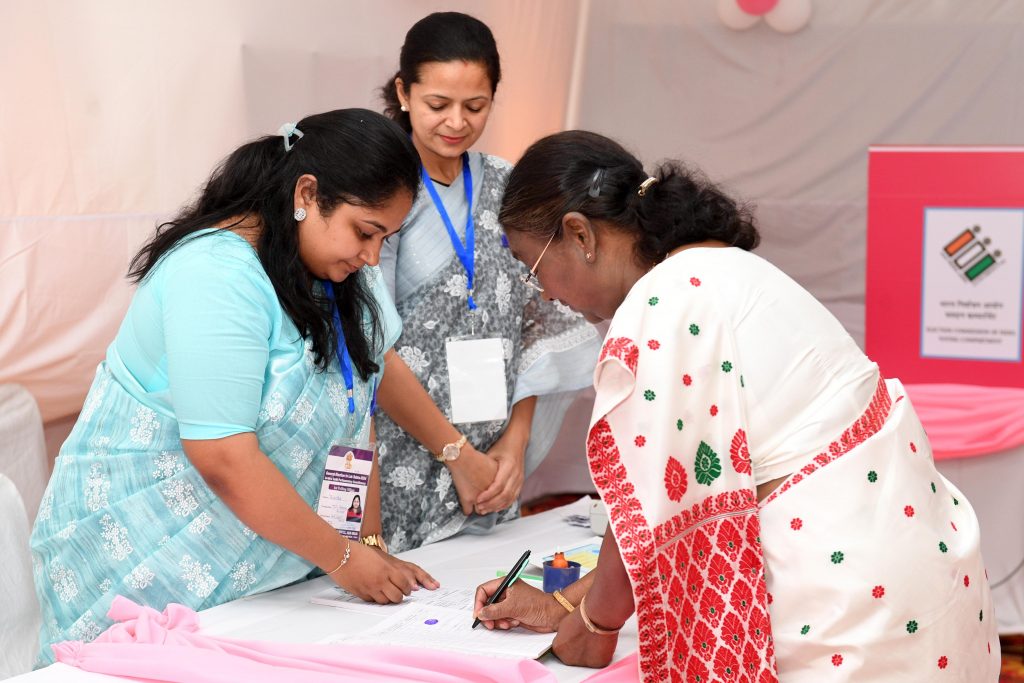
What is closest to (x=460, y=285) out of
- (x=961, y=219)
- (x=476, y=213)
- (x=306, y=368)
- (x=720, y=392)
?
(x=476, y=213)

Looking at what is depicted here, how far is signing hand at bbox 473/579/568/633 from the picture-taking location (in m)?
1.55

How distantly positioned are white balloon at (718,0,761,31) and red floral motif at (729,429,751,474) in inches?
143

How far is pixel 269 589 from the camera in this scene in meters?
1.77

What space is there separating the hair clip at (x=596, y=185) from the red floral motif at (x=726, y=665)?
0.59 metres

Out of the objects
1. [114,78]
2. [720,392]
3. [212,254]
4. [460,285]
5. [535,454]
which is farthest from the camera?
[114,78]

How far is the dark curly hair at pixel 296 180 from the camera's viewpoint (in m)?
1.62

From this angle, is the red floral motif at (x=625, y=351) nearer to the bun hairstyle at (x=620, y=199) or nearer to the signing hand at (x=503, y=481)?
the bun hairstyle at (x=620, y=199)

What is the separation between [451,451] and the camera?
212 centimetres

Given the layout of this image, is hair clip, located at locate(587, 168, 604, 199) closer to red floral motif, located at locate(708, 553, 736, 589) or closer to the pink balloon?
red floral motif, located at locate(708, 553, 736, 589)

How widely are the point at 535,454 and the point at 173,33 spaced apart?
4.66ft

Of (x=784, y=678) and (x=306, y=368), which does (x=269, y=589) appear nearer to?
(x=306, y=368)

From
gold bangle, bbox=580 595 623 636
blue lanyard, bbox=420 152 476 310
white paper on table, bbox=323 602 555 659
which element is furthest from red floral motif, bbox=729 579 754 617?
blue lanyard, bbox=420 152 476 310

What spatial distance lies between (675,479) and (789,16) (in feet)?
12.0

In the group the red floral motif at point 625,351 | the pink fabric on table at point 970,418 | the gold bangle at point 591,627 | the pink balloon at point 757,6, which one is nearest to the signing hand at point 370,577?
the gold bangle at point 591,627
